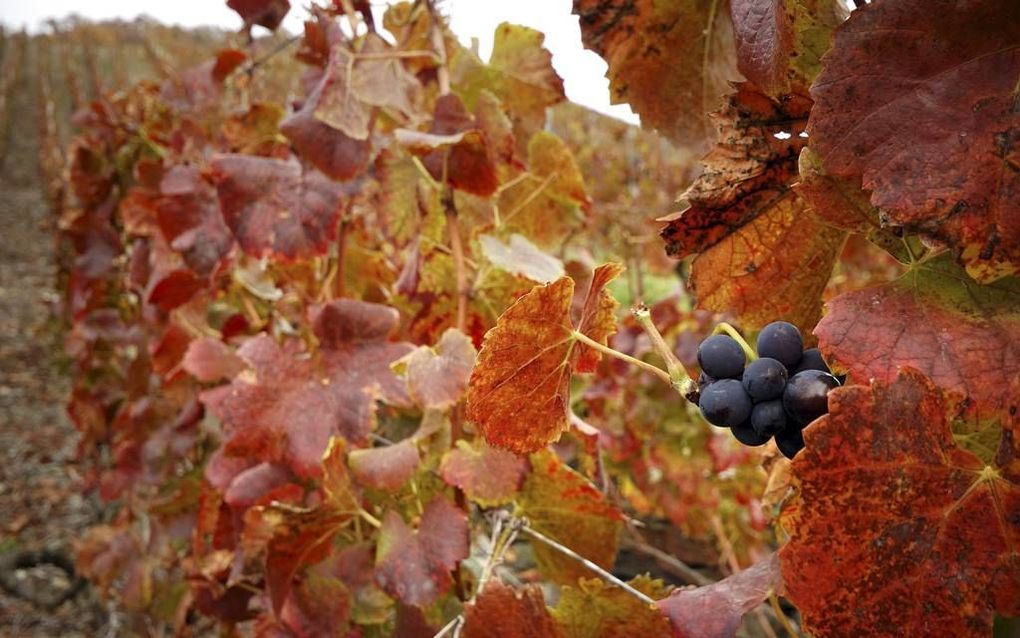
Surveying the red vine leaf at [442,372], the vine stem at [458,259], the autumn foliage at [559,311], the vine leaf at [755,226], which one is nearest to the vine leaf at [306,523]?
the autumn foliage at [559,311]

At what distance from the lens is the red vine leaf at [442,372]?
0.96 m

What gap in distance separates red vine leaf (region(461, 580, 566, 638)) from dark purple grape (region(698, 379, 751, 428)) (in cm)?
31

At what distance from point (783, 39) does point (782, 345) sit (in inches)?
9.4

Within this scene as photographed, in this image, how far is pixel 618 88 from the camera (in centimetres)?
83

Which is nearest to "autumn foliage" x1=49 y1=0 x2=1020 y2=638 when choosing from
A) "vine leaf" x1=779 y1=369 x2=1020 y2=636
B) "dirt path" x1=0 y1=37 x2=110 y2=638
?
"vine leaf" x1=779 y1=369 x2=1020 y2=636

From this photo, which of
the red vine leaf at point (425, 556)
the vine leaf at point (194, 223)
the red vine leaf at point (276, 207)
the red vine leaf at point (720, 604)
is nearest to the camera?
the red vine leaf at point (720, 604)

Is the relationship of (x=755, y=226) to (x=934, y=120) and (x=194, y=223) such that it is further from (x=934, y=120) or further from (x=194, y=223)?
(x=194, y=223)

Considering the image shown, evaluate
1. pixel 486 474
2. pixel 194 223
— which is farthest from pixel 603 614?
pixel 194 223

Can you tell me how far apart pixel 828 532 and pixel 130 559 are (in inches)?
107

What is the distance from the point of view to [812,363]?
1.74 feet

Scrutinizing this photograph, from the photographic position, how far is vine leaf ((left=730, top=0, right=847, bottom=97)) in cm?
60

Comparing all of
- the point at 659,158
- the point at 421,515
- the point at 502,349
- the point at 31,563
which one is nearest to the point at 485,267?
the point at 421,515

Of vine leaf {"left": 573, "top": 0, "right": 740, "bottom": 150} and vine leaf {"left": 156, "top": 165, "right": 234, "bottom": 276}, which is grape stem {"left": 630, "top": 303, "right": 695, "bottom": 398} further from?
vine leaf {"left": 156, "top": 165, "right": 234, "bottom": 276}

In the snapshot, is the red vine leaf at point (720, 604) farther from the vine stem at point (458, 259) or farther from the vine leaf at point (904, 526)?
the vine stem at point (458, 259)
